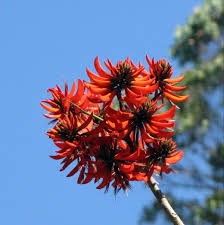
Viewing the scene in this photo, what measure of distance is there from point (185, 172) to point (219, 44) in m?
3.45

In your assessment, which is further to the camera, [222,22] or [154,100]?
[222,22]

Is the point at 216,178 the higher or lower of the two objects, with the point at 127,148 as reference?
higher

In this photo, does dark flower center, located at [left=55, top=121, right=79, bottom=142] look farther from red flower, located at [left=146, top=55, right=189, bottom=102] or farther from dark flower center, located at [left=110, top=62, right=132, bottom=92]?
red flower, located at [left=146, top=55, right=189, bottom=102]

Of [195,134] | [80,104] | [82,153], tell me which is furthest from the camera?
[195,134]

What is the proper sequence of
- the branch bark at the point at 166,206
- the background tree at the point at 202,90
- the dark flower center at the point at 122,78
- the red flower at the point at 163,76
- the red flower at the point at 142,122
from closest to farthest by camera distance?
1. the branch bark at the point at 166,206
2. the red flower at the point at 142,122
3. the dark flower center at the point at 122,78
4. the red flower at the point at 163,76
5. the background tree at the point at 202,90

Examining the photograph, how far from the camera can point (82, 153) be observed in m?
1.54

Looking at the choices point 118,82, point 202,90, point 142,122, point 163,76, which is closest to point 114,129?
point 142,122

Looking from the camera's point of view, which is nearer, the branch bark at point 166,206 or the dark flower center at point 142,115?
the branch bark at point 166,206

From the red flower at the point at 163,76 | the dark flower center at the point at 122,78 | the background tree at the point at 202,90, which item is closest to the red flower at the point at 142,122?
the dark flower center at the point at 122,78

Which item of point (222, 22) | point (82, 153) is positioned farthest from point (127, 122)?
point (222, 22)

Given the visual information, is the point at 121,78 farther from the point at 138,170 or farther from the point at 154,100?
the point at 138,170

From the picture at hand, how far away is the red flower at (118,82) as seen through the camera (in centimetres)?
161

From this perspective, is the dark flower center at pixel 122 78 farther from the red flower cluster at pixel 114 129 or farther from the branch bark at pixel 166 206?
the branch bark at pixel 166 206

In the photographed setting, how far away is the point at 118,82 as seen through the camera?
1.70 m
